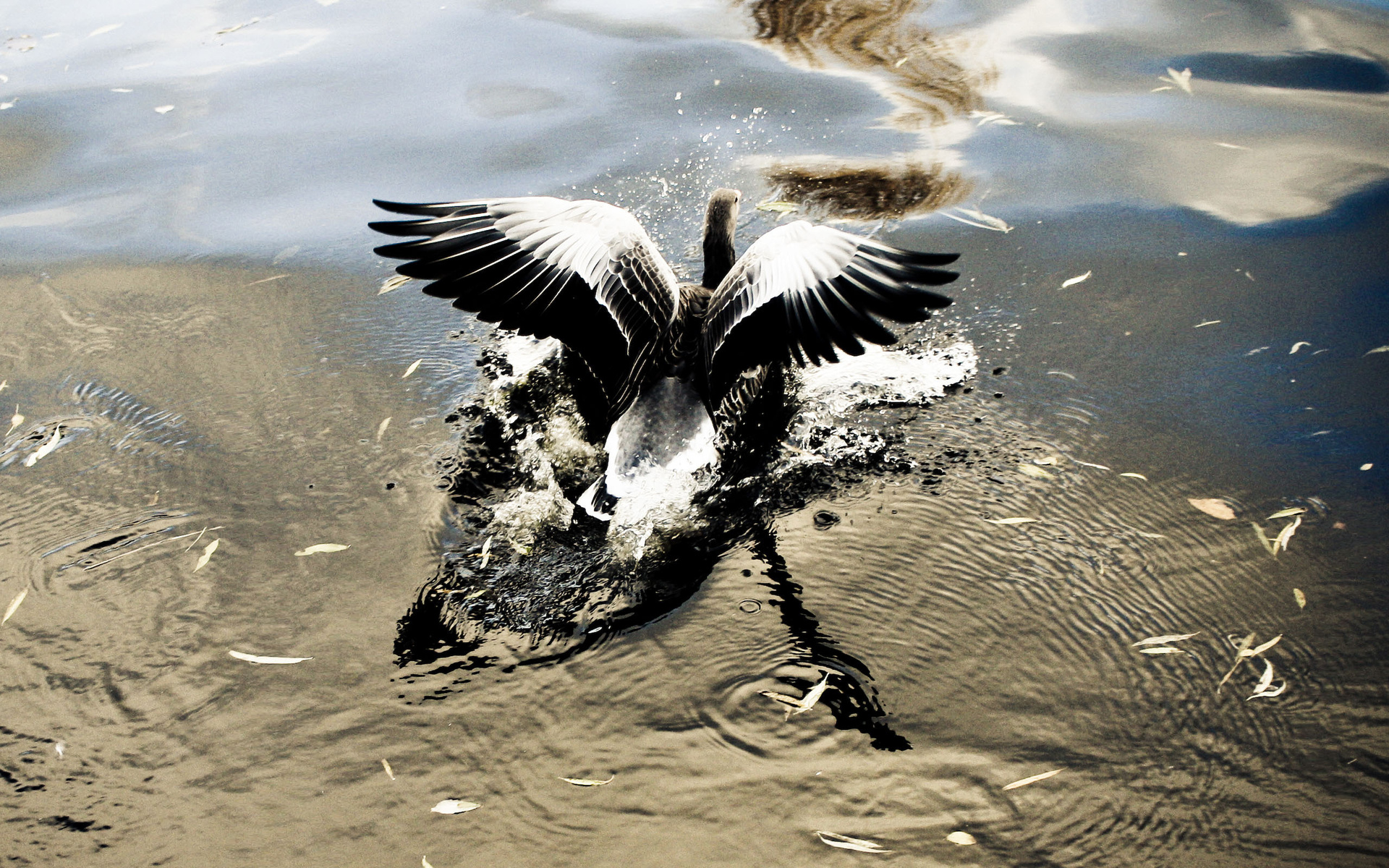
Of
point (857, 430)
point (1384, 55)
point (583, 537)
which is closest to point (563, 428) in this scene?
point (583, 537)

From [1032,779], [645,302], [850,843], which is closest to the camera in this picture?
[850,843]

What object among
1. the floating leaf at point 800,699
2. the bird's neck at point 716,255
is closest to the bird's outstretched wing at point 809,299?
the bird's neck at point 716,255

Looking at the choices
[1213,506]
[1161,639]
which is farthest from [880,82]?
[1161,639]

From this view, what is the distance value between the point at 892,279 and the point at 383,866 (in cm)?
254

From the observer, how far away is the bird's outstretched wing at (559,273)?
359 centimetres

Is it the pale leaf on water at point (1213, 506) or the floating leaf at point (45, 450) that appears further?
the floating leaf at point (45, 450)

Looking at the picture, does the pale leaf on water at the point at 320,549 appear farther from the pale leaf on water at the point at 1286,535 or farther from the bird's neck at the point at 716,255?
the pale leaf on water at the point at 1286,535

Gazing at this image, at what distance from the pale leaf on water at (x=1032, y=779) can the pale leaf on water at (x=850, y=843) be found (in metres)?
0.41

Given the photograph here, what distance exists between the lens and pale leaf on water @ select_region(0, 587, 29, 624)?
10.4 ft

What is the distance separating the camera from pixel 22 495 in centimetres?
371

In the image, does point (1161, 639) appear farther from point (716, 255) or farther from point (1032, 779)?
point (716, 255)

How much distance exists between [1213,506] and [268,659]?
3.48 m

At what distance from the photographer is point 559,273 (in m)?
3.78

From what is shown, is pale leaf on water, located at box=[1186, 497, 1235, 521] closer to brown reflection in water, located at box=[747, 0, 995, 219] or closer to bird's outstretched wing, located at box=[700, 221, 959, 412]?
bird's outstretched wing, located at box=[700, 221, 959, 412]
